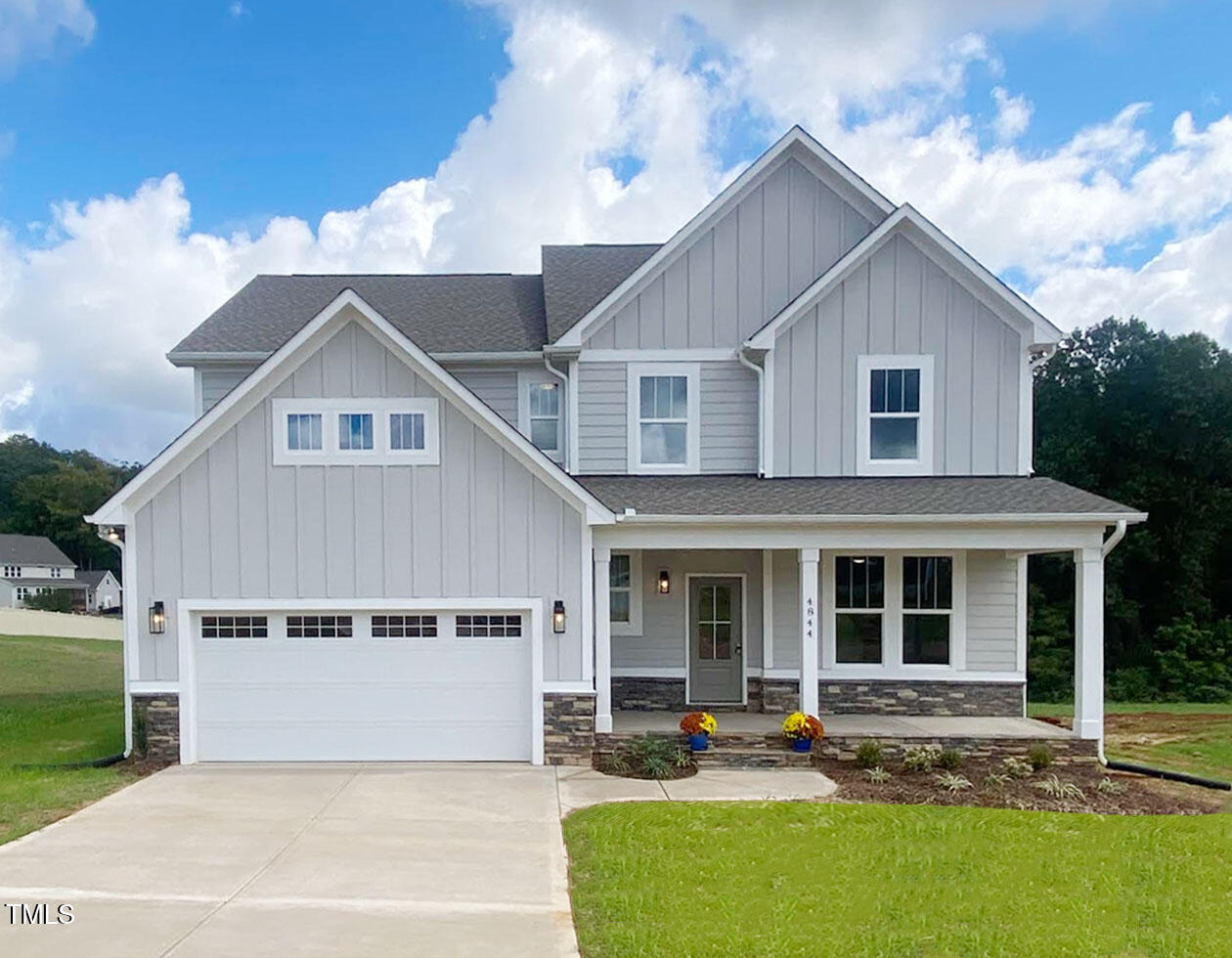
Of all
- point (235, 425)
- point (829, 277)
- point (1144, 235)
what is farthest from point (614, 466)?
point (1144, 235)

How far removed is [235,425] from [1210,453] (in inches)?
1315

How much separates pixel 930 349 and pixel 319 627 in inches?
353

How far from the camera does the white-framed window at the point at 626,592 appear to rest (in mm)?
11602

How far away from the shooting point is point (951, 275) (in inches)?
432

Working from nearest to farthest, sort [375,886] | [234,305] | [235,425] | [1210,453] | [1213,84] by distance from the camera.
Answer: [375,886] < [235,425] < [234,305] < [1213,84] < [1210,453]

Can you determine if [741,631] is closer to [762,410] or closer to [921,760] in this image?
[921,760]

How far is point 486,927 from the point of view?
507 centimetres

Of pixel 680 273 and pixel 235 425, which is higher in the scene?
pixel 680 273

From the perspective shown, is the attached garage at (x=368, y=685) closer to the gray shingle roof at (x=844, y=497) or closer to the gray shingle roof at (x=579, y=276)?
the gray shingle roof at (x=844, y=497)

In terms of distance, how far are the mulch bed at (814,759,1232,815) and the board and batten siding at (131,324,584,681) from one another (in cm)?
352

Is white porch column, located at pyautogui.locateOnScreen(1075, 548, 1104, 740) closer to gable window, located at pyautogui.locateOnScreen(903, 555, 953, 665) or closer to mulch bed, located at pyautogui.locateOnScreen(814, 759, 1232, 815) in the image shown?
mulch bed, located at pyautogui.locateOnScreen(814, 759, 1232, 815)

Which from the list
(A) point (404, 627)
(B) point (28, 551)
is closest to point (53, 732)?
(A) point (404, 627)

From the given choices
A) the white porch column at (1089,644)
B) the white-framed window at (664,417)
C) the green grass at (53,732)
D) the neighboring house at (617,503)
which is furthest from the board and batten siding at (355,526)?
the white porch column at (1089,644)

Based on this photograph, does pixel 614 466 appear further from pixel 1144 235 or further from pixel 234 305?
pixel 1144 235
